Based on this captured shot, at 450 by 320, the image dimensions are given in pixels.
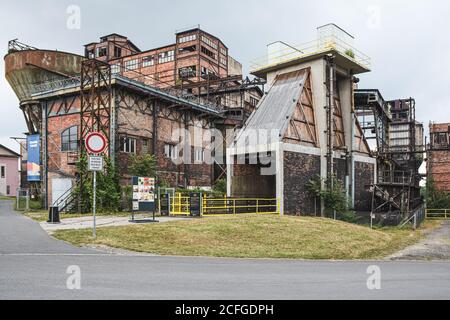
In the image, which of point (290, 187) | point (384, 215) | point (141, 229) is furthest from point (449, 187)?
point (141, 229)

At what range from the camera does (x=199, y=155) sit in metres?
38.2

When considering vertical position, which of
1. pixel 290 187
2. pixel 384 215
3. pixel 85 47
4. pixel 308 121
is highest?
pixel 85 47

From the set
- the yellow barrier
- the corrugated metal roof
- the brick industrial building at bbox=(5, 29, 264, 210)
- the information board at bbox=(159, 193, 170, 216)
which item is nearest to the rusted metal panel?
the brick industrial building at bbox=(5, 29, 264, 210)

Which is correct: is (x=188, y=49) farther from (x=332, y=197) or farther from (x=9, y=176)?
(x=332, y=197)

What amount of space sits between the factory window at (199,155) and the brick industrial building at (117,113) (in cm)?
3

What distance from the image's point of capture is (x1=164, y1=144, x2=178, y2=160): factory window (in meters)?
34.0

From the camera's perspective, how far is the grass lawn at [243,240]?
38.5 feet

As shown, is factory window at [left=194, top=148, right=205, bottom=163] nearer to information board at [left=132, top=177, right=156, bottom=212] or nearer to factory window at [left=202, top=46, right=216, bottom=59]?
information board at [left=132, top=177, right=156, bottom=212]

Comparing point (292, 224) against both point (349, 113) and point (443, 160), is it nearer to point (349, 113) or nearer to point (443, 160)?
point (349, 113)

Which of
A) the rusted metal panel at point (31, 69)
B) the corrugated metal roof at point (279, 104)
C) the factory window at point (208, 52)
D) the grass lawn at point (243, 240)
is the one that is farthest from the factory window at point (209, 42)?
the grass lawn at point (243, 240)

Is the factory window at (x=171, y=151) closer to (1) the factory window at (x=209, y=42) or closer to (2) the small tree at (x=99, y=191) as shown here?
(2) the small tree at (x=99, y=191)

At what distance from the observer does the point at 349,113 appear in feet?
102

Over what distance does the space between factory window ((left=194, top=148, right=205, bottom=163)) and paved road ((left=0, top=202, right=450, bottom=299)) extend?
2663 centimetres
